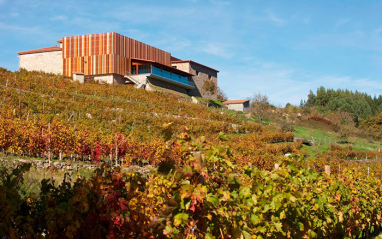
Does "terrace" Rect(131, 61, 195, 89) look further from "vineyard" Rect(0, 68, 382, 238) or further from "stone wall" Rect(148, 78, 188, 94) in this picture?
"vineyard" Rect(0, 68, 382, 238)

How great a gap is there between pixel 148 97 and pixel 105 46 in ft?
32.1

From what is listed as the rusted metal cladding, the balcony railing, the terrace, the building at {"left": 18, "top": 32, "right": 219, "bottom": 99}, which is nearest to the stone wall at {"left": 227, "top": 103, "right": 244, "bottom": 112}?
the terrace

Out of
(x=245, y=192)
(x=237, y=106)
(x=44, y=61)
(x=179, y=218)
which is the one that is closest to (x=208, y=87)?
(x=237, y=106)

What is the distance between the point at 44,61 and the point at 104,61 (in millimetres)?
7989

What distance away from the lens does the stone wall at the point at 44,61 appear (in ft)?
131

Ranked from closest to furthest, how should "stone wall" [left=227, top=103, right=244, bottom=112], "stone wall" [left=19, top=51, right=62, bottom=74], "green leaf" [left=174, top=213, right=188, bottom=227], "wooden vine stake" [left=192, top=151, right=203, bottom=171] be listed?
"green leaf" [left=174, top=213, right=188, bottom=227] → "wooden vine stake" [left=192, top=151, right=203, bottom=171] → "stone wall" [left=19, top=51, right=62, bottom=74] → "stone wall" [left=227, top=103, right=244, bottom=112]

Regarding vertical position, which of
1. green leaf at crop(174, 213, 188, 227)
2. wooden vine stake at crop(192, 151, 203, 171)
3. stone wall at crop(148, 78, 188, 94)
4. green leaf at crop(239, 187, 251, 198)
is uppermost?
stone wall at crop(148, 78, 188, 94)

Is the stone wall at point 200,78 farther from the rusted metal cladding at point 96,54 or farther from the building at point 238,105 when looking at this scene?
the rusted metal cladding at point 96,54

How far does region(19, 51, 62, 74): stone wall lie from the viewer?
39781mm

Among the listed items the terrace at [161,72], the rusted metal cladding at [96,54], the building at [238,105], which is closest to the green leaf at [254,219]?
the rusted metal cladding at [96,54]

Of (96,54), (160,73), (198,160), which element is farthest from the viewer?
(160,73)

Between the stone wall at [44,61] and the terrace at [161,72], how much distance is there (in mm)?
8461

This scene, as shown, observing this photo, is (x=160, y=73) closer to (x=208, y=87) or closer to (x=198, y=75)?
(x=208, y=87)

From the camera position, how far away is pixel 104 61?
3791 cm
